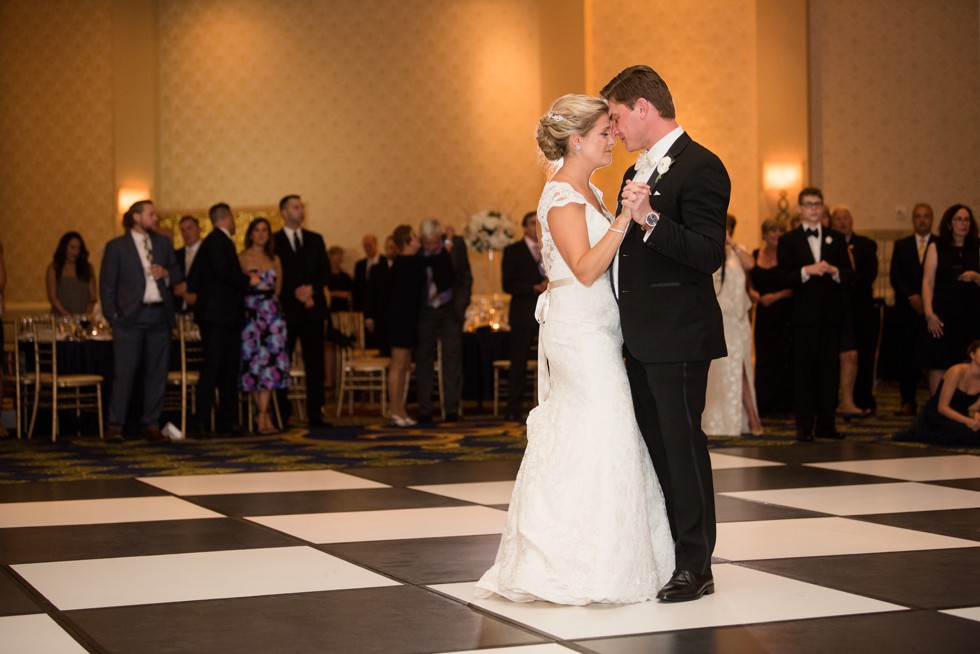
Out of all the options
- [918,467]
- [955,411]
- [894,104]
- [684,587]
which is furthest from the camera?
[894,104]

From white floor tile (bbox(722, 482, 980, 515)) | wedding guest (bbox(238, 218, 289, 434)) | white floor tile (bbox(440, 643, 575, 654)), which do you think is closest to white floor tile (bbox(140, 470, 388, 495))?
white floor tile (bbox(722, 482, 980, 515))

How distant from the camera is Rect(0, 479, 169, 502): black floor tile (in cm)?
616

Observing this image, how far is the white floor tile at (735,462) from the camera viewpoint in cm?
705

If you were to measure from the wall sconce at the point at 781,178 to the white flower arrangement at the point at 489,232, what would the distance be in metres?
3.09

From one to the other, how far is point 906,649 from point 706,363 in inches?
39.1

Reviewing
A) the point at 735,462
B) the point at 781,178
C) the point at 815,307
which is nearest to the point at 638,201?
the point at 735,462

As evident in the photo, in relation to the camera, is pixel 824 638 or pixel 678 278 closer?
pixel 824 638

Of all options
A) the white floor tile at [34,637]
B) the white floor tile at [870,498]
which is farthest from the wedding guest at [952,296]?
the white floor tile at [34,637]

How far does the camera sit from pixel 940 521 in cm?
512

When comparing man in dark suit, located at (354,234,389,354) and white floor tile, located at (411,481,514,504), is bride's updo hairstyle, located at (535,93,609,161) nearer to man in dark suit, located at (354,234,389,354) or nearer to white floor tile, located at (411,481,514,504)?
white floor tile, located at (411,481,514,504)

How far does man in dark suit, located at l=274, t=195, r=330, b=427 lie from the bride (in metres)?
6.06

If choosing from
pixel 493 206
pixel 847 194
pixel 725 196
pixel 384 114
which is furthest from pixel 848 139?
pixel 725 196

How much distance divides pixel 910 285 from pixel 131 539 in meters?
7.02

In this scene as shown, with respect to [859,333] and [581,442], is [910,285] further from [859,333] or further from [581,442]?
[581,442]
